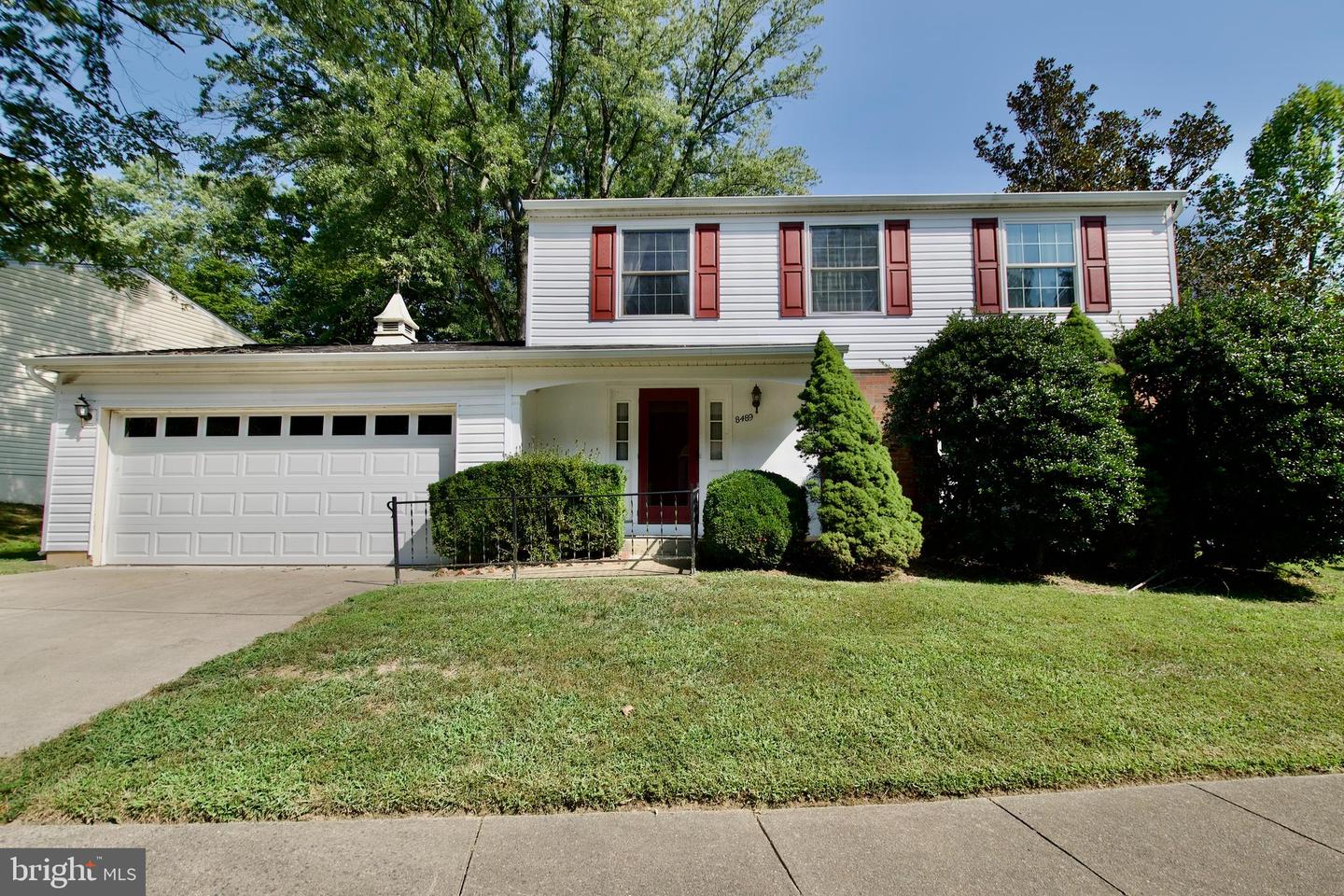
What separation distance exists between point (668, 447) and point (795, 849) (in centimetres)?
795

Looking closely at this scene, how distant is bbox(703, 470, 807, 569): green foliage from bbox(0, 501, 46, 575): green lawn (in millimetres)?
9279

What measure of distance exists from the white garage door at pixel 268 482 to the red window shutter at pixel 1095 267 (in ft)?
34.4

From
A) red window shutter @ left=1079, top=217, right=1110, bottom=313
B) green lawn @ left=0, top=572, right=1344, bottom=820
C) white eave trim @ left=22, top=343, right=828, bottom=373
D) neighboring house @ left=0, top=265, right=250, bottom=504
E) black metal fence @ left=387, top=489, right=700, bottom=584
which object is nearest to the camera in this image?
green lawn @ left=0, top=572, right=1344, bottom=820

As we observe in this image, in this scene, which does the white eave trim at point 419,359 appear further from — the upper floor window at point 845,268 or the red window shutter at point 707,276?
the upper floor window at point 845,268

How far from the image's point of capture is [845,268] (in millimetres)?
10391

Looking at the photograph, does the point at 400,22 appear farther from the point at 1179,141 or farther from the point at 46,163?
the point at 1179,141

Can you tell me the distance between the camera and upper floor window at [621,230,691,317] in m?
10.5

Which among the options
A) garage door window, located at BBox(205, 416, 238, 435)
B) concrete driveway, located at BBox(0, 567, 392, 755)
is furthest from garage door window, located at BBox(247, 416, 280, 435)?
concrete driveway, located at BBox(0, 567, 392, 755)

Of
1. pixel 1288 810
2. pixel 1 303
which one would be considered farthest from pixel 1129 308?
pixel 1 303

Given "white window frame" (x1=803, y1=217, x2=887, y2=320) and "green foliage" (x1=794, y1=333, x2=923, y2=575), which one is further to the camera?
"white window frame" (x1=803, y1=217, x2=887, y2=320)

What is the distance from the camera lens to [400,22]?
603 inches

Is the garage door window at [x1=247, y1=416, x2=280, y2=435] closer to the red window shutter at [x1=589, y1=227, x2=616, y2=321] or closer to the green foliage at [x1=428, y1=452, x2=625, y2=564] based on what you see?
the green foliage at [x1=428, y1=452, x2=625, y2=564]

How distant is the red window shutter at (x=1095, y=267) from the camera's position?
10.2 m

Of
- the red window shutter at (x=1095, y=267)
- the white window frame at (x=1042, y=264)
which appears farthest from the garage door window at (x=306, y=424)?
the red window shutter at (x=1095, y=267)
